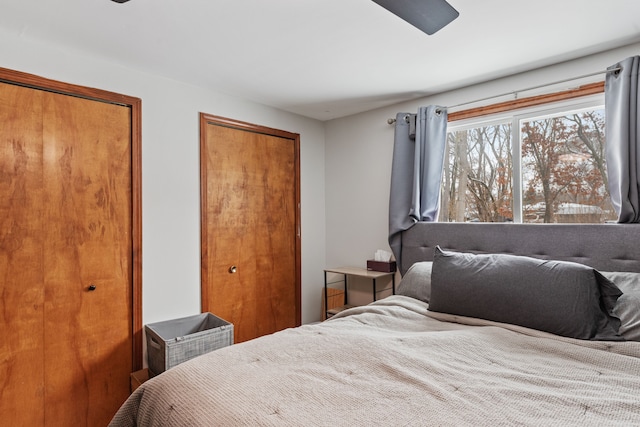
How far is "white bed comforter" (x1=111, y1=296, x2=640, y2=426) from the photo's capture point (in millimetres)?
1042

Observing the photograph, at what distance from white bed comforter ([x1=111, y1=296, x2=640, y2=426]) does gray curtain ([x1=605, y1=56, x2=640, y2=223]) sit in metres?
1.04

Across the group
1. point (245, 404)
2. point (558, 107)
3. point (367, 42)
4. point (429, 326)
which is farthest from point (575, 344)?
point (367, 42)

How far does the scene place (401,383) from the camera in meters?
1.23

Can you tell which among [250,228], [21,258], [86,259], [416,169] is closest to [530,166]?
A: [416,169]

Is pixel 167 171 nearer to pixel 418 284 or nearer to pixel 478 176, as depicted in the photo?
pixel 418 284

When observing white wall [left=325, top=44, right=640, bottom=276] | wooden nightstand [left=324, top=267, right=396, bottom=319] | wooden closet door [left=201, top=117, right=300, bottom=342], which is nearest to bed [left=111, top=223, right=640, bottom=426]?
wooden nightstand [left=324, top=267, right=396, bottom=319]

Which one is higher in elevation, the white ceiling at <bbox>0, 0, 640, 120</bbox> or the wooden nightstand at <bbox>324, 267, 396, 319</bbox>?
the white ceiling at <bbox>0, 0, 640, 120</bbox>

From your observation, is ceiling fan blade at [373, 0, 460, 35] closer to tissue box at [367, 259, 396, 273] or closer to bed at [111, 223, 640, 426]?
bed at [111, 223, 640, 426]

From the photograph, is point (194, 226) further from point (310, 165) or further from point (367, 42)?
point (367, 42)

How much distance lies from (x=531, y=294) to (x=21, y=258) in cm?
281

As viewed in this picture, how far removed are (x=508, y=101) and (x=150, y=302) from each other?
3055mm

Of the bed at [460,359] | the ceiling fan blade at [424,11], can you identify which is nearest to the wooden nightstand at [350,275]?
the bed at [460,359]

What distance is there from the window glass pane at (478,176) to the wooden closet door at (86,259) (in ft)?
8.48

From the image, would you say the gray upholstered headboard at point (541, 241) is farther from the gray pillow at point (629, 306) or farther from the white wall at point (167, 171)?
the white wall at point (167, 171)
